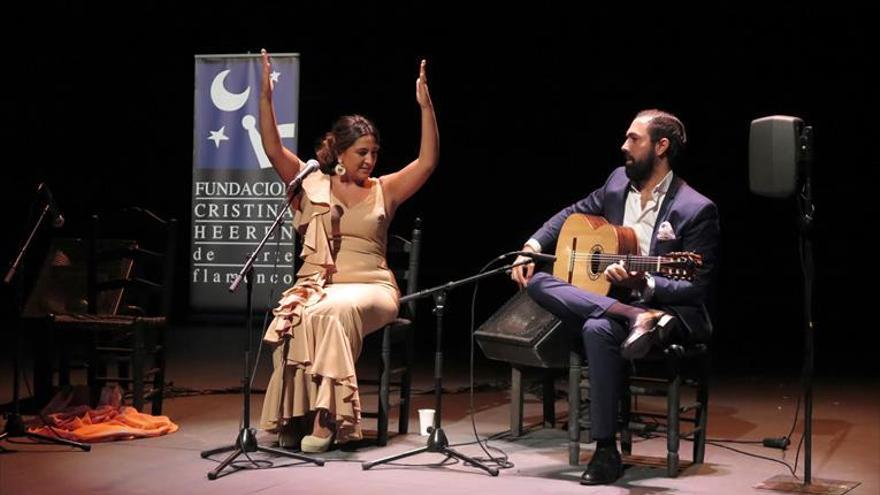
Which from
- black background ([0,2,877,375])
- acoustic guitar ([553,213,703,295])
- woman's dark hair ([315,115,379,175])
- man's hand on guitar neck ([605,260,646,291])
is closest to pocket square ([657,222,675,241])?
acoustic guitar ([553,213,703,295])

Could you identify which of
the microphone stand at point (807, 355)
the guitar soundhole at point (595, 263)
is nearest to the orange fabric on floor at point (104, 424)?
the guitar soundhole at point (595, 263)

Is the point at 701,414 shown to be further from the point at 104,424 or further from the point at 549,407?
the point at 104,424

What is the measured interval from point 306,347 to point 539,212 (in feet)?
29.0

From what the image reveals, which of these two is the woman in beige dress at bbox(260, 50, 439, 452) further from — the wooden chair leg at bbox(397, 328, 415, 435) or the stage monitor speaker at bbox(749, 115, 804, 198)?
the stage monitor speaker at bbox(749, 115, 804, 198)

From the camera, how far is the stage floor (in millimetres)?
4480

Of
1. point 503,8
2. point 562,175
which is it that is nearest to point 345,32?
point 503,8

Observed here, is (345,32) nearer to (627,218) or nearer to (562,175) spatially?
(562,175)

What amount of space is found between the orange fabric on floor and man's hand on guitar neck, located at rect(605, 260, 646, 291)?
89.7 inches

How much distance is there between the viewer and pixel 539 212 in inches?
543

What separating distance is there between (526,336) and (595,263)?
0.70 metres

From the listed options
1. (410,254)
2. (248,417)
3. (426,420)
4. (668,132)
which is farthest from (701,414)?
(248,417)

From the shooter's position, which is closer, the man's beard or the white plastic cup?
the man's beard

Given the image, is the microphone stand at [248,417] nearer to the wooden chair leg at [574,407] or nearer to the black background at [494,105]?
the wooden chair leg at [574,407]

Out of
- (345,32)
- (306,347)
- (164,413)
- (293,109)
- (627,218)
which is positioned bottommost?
(164,413)
